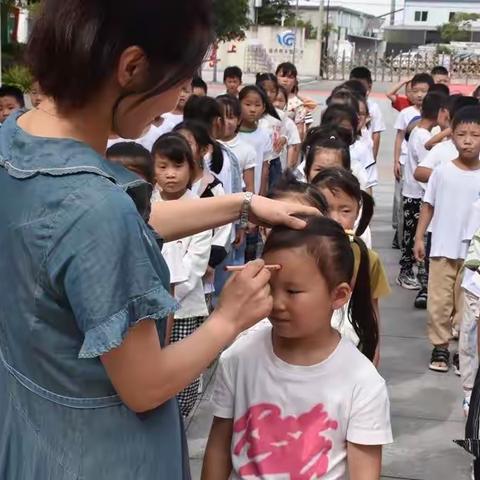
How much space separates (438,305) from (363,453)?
3.18 m

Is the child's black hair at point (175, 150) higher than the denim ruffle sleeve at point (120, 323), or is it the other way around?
the denim ruffle sleeve at point (120, 323)

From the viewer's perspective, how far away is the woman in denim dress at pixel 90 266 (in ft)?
4.12

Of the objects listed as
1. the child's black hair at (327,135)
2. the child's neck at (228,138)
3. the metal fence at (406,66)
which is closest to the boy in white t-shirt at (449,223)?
the child's black hair at (327,135)

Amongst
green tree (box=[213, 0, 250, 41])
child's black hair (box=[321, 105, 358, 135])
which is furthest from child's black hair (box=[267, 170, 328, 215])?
green tree (box=[213, 0, 250, 41])

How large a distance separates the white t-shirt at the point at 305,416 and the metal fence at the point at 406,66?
33.2 m

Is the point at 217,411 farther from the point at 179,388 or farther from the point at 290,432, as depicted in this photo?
the point at 179,388

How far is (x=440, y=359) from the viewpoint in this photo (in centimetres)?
483

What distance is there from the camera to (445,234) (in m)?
4.79

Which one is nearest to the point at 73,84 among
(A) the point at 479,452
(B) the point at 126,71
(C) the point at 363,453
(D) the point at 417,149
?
(B) the point at 126,71

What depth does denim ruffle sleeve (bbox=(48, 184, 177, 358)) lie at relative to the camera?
1.24 metres

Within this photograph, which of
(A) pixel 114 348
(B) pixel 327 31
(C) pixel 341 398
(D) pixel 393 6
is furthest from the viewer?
(D) pixel 393 6

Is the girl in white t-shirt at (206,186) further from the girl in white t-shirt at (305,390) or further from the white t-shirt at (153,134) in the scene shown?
the girl in white t-shirt at (305,390)

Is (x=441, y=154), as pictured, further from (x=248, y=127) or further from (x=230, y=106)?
(x=248, y=127)

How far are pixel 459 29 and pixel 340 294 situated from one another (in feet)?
205
